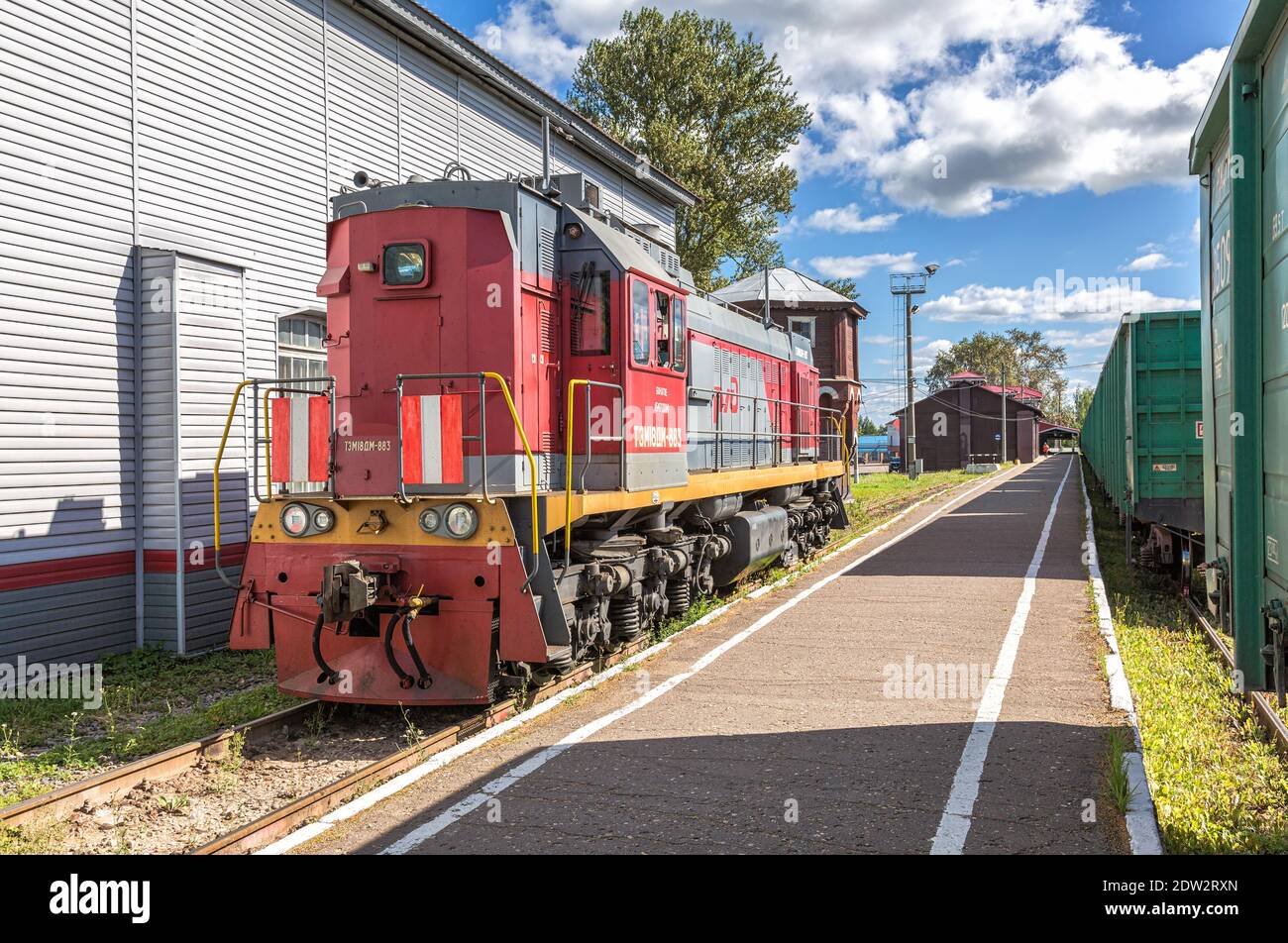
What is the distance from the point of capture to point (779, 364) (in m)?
15.4

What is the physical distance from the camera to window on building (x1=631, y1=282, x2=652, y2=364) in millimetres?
8195

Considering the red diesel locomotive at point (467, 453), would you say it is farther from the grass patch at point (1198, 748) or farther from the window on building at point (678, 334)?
the grass patch at point (1198, 748)

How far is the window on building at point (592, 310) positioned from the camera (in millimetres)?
8125

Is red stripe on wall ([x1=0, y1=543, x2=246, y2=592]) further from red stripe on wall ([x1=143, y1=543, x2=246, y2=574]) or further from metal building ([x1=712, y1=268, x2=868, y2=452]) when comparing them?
metal building ([x1=712, y1=268, x2=868, y2=452])

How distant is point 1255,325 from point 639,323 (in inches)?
188

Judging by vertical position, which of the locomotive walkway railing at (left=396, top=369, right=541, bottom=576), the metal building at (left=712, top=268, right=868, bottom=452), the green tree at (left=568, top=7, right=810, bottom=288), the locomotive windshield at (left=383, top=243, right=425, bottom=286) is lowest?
the locomotive walkway railing at (left=396, top=369, right=541, bottom=576)

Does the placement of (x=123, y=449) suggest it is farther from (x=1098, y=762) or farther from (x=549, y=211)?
(x=1098, y=762)

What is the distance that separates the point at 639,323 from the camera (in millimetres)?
8336

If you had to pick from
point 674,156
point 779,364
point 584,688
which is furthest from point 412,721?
point 674,156

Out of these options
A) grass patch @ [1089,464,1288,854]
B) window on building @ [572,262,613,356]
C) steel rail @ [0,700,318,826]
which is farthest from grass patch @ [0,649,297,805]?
grass patch @ [1089,464,1288,854]

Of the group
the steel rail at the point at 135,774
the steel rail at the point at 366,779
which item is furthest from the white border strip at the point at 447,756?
the steel rail at the point at 135,774

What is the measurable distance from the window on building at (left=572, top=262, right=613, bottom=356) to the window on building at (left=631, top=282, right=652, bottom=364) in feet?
0.68
